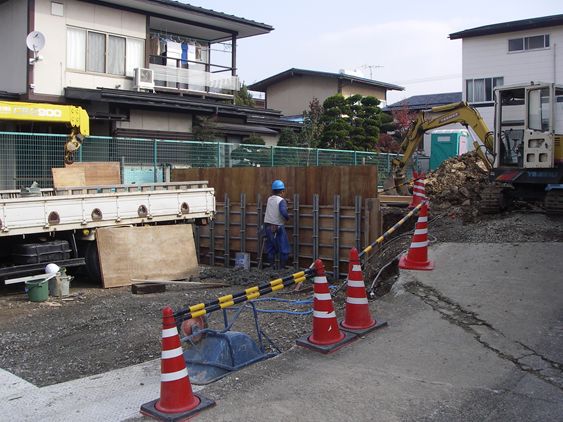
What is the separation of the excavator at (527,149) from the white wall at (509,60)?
54.5ft

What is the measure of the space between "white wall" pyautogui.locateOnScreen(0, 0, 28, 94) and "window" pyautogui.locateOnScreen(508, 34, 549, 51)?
2374 cm

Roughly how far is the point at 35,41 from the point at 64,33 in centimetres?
164

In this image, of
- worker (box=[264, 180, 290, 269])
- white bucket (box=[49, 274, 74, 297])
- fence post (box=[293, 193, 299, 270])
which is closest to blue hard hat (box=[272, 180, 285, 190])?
worker (box=[264, 180, 290, 269])

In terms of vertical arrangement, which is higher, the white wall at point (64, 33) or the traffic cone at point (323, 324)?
the white wall at point (64, 33)

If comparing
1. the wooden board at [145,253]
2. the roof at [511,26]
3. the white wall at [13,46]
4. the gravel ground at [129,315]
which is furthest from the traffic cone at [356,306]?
the roof at [511,26]

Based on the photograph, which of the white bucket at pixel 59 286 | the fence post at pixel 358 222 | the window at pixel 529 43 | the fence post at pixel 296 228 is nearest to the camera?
the white bucket at pixel 59 286

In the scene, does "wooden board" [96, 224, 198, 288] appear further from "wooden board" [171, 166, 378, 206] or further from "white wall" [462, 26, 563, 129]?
"white wall" [462, 26, 563, 129]

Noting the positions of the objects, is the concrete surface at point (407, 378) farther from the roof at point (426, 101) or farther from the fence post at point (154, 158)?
the roof at point (426, 101)

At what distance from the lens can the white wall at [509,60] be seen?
1121 inches

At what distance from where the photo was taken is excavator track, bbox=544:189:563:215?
10.5 meters

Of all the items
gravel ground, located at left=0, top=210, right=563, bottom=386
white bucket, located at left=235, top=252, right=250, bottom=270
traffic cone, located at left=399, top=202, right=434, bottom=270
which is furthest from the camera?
white bucket, located at left=235, top=252, right=250, bottom=270

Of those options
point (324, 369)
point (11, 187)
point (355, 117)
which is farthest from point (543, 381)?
point (355, 117)

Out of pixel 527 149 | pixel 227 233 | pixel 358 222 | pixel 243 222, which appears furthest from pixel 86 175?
pixel 527 149

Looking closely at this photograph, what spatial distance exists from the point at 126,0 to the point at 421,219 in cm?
1502
